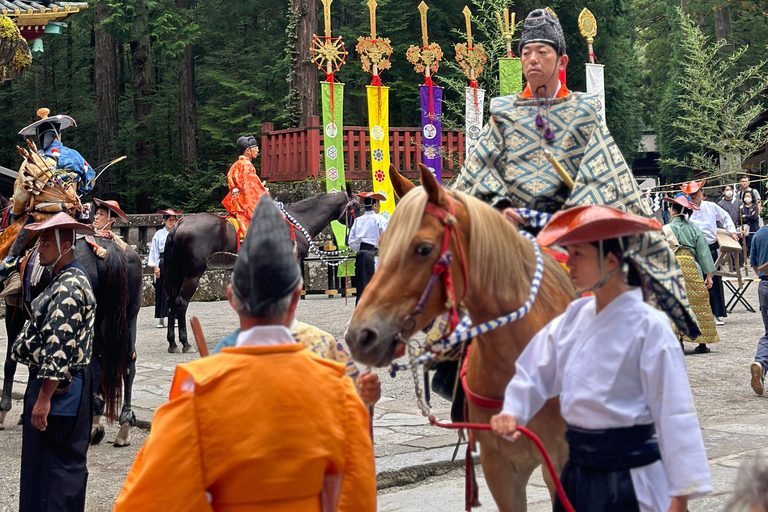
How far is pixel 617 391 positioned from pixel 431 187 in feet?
3.00

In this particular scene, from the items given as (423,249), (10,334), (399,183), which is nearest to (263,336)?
(423,249)

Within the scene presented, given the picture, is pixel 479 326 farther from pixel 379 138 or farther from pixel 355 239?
pixel 379 138

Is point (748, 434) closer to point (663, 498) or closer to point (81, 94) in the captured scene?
point (663, 498)

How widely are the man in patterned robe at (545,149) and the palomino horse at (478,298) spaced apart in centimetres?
40

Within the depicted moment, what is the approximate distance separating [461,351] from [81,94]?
89.7ft

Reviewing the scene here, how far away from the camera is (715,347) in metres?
11.1

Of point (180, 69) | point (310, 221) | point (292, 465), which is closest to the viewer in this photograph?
point (292, 465)

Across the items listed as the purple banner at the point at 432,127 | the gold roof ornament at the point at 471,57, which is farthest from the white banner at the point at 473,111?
the purple banner at the point at 432,127

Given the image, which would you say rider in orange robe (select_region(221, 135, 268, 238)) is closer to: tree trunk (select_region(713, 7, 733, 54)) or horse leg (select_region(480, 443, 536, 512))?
horse leg (select_region(480, 443, 536, 512))

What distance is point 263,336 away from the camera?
7.42 feet

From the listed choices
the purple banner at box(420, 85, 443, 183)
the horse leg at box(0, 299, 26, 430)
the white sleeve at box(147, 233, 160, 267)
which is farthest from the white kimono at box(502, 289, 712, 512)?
the purple banner at box(420, 85, 443, 183)

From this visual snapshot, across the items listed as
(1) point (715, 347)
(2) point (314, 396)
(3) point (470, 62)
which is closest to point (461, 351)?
(2) point (314, 396)

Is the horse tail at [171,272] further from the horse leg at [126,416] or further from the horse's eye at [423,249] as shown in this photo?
the horse's eye at [423,249]

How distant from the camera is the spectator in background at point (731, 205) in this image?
1852 centimetres
